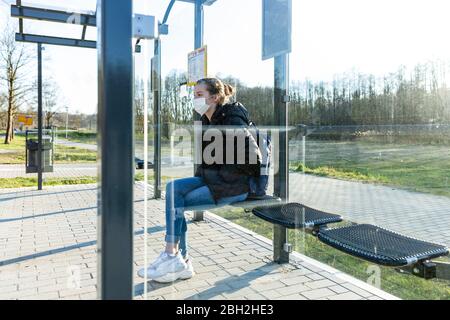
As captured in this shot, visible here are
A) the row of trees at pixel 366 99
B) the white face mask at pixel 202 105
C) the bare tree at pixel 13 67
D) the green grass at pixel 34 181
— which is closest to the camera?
the row of trees at pixel 366 99

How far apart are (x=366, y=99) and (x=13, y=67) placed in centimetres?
581

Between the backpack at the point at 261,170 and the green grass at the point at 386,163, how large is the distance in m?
0.61

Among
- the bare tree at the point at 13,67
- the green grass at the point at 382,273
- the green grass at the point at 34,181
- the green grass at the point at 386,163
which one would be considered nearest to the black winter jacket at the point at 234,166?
the green grass at the point at 386,163

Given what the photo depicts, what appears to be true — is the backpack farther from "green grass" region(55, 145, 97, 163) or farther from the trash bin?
"green grass" region(55, 145, 97, 163)

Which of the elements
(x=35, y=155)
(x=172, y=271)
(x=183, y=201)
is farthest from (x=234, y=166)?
(x=35, y=155)

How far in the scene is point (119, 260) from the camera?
1506mm

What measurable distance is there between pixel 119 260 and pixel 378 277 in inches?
79.7

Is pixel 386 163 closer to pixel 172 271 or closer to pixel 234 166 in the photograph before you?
pixel 234 166

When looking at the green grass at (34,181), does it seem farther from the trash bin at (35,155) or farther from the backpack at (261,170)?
the backpack at (261,170)

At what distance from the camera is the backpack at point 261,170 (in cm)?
283

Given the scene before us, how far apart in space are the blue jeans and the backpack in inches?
3.5

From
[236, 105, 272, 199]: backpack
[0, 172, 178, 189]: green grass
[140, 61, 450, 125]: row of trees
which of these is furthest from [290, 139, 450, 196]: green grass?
[0, 172, 178, 189]: green grass

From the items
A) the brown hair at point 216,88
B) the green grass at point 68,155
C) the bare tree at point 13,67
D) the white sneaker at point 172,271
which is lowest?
the white sneaker at point 172,271

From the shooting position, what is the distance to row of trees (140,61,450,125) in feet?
7.88
